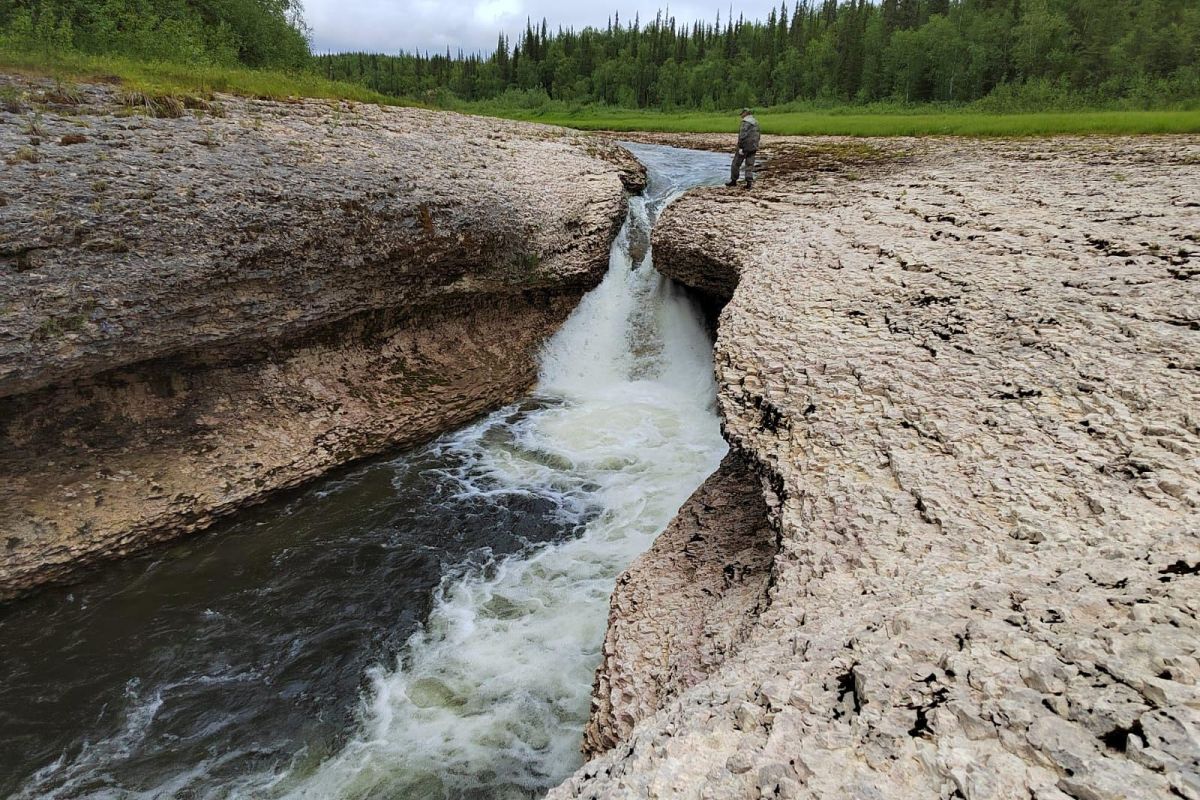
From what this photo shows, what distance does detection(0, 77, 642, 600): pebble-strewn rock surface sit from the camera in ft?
27.0

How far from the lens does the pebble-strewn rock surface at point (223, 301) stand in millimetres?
8219

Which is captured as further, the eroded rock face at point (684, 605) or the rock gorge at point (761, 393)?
the eroded rock face at point (684, 605)

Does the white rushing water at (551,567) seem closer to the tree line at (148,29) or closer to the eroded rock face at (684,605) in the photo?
the eroded rock face at (684,605)

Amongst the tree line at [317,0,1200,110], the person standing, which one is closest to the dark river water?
the person standing

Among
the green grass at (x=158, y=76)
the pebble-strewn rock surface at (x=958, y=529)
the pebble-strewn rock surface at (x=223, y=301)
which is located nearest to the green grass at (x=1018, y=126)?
the pebble-strewn rock surface at (x=958, y=529)

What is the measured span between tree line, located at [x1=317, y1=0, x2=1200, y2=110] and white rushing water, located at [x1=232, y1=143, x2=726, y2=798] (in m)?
36.4

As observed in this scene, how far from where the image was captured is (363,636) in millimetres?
7688

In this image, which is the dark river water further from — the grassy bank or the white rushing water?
the grassy bank

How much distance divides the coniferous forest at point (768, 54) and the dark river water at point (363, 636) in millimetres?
13236

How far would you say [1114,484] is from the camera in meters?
4.46

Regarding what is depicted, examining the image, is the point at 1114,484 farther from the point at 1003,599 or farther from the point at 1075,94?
the point at 1075,94

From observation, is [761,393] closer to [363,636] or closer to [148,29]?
[363,636]

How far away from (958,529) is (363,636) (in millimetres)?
6503

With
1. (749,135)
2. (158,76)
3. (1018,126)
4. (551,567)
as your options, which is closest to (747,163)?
(749,135)
